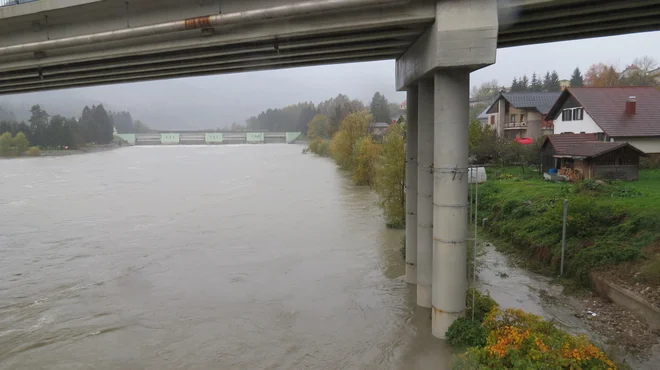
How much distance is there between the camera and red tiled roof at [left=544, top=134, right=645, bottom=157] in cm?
1994

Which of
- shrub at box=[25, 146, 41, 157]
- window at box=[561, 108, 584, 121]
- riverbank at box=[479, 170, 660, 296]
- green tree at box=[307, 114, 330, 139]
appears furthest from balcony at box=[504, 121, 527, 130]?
shrub at box=[25, 146, 41, 157]

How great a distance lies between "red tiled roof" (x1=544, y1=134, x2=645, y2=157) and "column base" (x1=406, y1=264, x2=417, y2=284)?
11.8 m

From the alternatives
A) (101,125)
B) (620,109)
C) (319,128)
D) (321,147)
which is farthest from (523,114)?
(101,125)

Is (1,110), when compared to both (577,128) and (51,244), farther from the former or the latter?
(577,128)

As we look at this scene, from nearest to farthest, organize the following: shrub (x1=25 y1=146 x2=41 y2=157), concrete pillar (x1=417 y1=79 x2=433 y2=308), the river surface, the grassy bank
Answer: the river surface → concrete pillar (x1=417 y1=79 x2=433 y2=308) → the grassy bank → shrub (x1=25 y1=146 x2=41 y2=157)

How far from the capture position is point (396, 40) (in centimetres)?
1078

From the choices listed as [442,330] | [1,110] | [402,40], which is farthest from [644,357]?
[1,110]

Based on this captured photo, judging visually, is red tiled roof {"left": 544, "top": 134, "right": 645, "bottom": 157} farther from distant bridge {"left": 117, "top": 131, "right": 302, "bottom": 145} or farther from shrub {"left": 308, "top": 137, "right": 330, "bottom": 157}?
distant bridge {"left": 117, "top": 131, "right": 302, "bottom": 145}

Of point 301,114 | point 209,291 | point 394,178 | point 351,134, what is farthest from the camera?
point 301,114

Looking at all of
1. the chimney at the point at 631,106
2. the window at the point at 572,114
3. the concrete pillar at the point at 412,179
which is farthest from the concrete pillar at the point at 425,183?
the window at the point at 572,114

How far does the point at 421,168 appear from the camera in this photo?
440 inches

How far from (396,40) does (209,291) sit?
8.65m

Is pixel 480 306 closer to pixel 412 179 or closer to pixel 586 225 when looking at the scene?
pixel 412 179

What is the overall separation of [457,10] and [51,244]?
1920 cm
